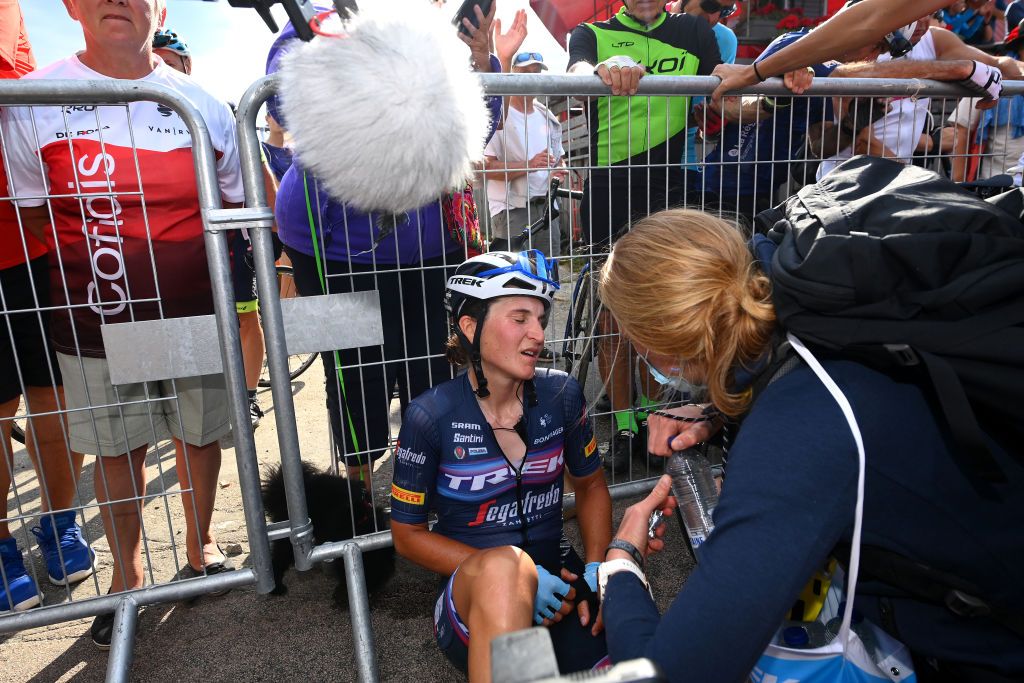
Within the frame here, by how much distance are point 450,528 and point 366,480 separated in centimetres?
59

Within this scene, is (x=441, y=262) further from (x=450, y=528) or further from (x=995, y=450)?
(x=995, y=450)

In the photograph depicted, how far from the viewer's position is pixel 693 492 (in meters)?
1.81

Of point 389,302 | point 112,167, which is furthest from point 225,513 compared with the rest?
point 112,167

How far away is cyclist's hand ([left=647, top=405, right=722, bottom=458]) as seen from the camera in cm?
182

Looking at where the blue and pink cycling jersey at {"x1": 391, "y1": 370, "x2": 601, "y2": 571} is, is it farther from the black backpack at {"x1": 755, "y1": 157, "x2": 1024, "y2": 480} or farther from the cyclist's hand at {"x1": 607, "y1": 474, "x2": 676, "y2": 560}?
the black backpack at {"x1": 755, "y1": 157, "x2": 1024, "y2": 480}

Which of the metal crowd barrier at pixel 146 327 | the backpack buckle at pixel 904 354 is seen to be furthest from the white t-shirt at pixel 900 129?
the metal crowd barrier at pixel 146 327

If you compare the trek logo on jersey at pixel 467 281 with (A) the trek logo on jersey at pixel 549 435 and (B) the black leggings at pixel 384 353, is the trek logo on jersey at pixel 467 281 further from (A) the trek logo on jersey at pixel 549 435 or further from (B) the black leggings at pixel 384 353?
(A) the trek logo on jersey at pixel 549 435

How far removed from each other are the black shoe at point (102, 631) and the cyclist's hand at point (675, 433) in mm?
2095

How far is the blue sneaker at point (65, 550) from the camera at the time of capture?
2.86 m

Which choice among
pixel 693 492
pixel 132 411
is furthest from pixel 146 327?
pixel 693 492

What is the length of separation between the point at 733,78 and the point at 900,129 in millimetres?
1055

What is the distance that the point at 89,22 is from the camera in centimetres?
235

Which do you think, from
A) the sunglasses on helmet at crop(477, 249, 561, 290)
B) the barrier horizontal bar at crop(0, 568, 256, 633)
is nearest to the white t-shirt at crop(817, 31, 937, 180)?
the sunglasses on helmet at crop(477, 249, 561, 290)

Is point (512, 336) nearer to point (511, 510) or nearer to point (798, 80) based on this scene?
point (511, 510)
